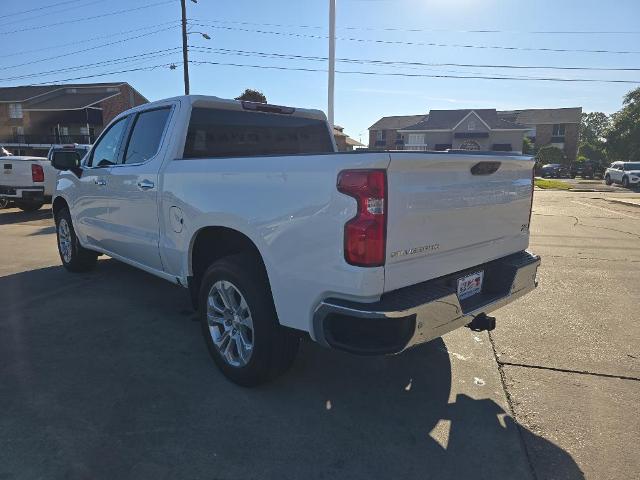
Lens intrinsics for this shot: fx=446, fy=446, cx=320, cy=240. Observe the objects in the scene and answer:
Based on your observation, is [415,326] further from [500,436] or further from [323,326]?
[500,436]

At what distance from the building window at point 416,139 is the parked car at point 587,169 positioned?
15744mm

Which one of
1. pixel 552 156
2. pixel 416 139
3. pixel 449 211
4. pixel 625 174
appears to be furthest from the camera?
pixel 552 156

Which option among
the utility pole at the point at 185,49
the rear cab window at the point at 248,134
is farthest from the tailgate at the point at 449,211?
the utility pole at the point at 185,49

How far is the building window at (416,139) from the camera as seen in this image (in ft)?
167

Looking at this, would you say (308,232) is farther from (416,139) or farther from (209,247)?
(416,139)

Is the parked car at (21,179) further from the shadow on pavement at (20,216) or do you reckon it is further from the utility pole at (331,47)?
the utility pole at (331,47)

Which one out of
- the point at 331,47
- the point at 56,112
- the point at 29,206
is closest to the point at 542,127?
the point at 331,47

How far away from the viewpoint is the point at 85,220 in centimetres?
511

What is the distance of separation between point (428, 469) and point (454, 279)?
3.43 feet

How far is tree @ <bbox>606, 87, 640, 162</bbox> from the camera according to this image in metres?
54.4

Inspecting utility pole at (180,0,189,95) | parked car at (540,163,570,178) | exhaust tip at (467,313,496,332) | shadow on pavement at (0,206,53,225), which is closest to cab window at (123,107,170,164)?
exhaust tip at (467,313,496,332)

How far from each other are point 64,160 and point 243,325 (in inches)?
137

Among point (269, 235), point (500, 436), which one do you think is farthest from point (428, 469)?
point (269, 235)

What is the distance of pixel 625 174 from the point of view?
28203 mm
